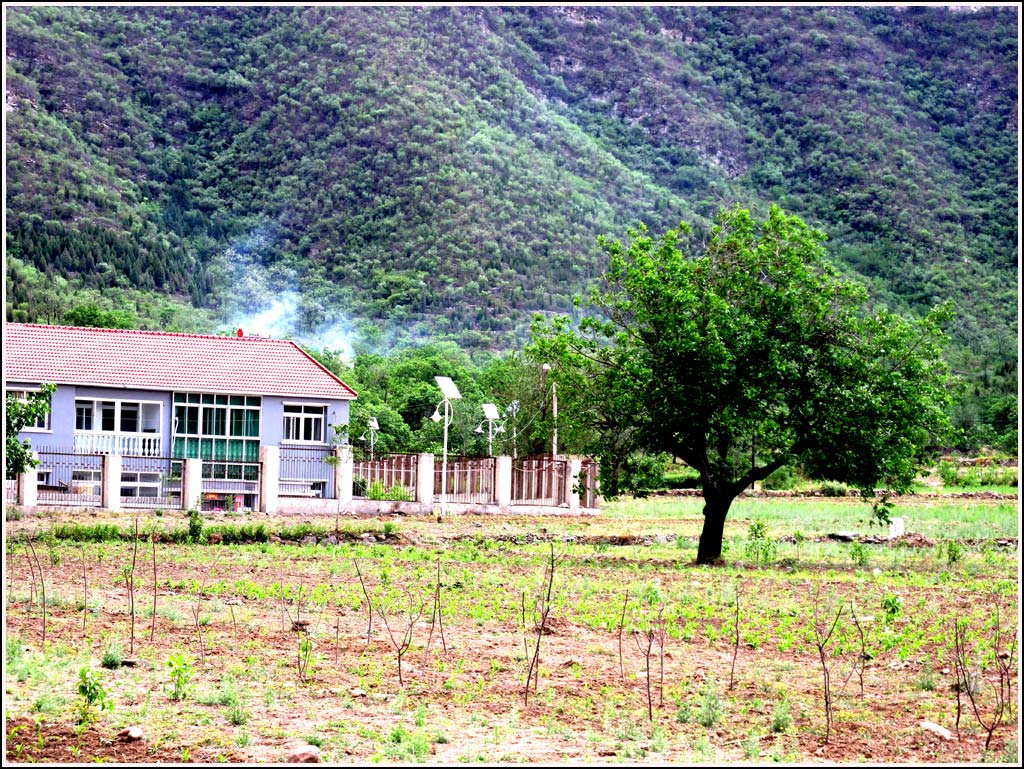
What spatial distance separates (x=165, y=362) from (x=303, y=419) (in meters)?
4.66

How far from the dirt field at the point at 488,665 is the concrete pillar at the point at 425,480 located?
1639cm

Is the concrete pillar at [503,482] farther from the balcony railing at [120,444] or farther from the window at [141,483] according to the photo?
the balcony railing at [120,444]

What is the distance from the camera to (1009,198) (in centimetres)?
11575

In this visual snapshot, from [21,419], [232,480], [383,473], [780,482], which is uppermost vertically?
[21,419]

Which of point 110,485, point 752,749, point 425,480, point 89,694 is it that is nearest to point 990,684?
point 752,749

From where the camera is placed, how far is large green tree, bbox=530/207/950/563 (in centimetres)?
2155

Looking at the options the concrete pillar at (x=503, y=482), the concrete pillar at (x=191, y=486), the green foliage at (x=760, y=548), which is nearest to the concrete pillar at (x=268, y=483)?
the concrete pillar at (x=191, y=486)

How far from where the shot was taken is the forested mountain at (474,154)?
97.6m

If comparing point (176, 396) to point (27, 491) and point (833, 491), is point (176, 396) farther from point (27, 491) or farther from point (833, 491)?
point (833, 491)

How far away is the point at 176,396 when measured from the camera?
39.7 metres

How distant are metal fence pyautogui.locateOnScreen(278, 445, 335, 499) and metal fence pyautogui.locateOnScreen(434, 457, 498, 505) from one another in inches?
131

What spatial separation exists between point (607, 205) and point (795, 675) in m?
106

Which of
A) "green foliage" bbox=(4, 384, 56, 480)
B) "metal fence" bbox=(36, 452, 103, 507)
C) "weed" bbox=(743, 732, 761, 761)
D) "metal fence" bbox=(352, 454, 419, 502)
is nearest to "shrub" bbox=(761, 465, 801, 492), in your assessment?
"metal fence" bbox=(352, 454, 419, 502)

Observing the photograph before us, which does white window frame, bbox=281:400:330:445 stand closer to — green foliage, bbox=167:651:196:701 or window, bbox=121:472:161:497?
window, bbox=121:472:161:497
